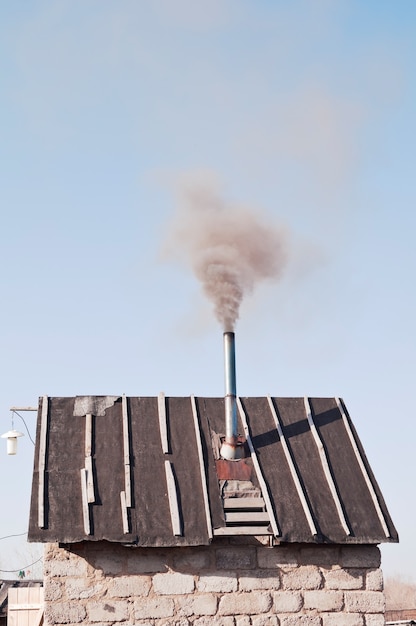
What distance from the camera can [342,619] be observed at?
32.5 feet

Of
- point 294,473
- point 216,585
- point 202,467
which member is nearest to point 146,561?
point 216,585

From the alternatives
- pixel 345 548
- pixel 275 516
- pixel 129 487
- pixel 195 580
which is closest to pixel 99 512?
pixel 129 487

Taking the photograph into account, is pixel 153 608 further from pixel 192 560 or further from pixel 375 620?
pixel 375 620

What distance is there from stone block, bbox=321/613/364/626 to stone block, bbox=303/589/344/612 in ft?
0.24

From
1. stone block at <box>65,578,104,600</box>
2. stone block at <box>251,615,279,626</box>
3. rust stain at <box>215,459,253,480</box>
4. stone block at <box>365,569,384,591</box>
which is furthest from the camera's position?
rust stain at <box>215,459,253,480</box>

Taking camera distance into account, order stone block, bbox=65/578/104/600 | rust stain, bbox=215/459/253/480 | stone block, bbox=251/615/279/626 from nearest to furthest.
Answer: stone block, bbox=65/578/104/600 → stone block, bbox=251/615/279/626 → rust stain, bbox=215/459/253/480

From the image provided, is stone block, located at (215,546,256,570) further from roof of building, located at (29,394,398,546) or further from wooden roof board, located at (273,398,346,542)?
wooden roof board, located at (273,398,346,542)

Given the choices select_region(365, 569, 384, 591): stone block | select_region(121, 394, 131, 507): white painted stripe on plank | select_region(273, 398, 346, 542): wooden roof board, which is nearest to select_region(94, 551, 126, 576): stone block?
select_region(121, 394, 131, 507): white painted stripe on plank

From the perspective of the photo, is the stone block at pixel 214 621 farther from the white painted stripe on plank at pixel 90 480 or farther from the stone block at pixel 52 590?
the white painted stripe on plank at pixel 90 480

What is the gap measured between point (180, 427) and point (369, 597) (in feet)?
9.65

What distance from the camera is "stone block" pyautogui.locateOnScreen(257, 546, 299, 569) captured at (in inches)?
391

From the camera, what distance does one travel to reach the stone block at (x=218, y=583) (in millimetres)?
9711

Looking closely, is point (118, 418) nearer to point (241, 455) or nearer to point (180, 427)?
point (180, 427)

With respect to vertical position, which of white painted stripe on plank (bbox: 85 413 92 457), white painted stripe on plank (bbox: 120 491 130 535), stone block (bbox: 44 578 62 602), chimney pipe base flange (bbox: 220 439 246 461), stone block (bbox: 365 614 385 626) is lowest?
stone block (bbox: 365 614 385 626)
